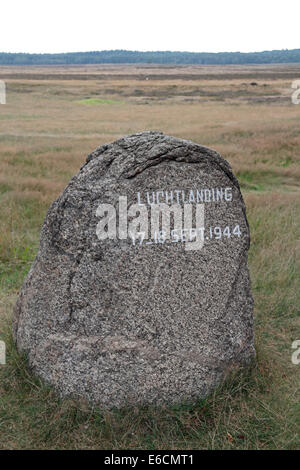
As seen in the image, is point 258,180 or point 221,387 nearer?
point 221,387

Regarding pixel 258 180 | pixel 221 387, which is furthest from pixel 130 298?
pixel 258 180

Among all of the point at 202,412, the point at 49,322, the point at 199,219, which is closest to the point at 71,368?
the point at 49,322

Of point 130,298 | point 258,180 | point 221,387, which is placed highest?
point 130,298

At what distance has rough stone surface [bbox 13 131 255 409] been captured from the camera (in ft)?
11.7

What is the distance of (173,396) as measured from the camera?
3.61 meters

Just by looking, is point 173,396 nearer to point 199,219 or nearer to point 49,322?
point 49,322

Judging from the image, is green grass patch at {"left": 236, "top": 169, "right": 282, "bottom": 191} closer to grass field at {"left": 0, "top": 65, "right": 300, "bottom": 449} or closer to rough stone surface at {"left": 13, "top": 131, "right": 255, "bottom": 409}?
grass field at {"left": 0, "top": 65, "right": 300, "bottom": 449}

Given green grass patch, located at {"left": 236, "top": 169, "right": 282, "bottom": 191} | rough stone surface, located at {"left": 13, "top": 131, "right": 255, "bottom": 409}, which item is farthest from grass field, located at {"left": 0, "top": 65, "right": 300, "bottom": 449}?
rough stone surface, located at {"left": 13, "top": 131, "right": 255, "bottom": 409}

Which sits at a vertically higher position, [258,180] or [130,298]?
[130,298]

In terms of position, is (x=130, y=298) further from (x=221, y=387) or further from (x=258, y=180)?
(x=258, y=180)

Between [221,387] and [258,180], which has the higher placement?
[258,180]

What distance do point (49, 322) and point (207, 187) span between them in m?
1.51

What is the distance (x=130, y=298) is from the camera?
11.8ft

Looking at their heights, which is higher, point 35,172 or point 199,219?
point 199,219
